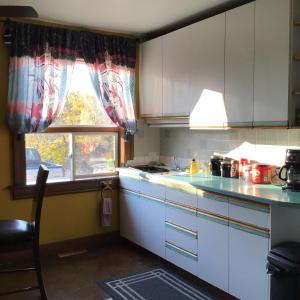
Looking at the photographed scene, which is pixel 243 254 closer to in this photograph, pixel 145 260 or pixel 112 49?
pixel 145 260

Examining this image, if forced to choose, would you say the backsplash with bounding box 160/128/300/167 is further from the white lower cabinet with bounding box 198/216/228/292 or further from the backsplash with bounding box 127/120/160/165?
the white lower cabinet with bounding box 198/216/228/292

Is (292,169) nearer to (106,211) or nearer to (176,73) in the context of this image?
(176,73)

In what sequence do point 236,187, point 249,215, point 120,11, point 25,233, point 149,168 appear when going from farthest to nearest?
point 149,168, point 120,11, point 236,187, point 25,233, point 249,215

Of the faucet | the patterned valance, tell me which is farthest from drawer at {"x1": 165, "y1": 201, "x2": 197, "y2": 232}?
the patterned valance

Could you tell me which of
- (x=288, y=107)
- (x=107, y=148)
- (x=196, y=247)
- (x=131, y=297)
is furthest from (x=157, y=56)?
A: (x=131, y=297)

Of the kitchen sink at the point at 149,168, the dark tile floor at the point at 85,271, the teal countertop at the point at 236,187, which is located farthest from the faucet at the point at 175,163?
the dark tile floor at the point at 85,271

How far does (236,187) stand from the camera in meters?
2.65

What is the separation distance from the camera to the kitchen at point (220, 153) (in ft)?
7.97

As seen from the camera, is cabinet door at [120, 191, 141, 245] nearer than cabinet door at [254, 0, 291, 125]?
No

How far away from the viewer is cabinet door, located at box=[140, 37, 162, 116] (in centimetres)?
370

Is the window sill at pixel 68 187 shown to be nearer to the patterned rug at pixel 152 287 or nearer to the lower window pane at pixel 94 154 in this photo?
the lower window pane at pixel 94 154

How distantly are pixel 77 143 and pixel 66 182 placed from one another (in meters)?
0.42

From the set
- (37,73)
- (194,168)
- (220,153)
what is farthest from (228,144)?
(37,73)

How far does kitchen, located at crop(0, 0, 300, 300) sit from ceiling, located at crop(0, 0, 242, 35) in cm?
14
